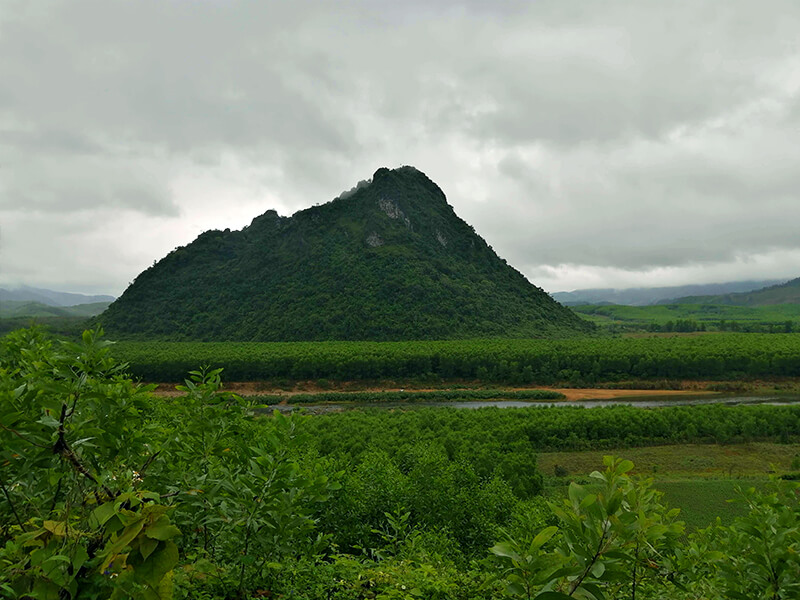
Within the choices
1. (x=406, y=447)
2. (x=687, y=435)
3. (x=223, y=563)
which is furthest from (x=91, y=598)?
(x=687, y=435)

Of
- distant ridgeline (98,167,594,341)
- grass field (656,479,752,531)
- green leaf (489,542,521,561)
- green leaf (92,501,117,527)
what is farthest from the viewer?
distant ridgeline (98,167,594,341)

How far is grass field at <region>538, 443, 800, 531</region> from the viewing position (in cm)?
1988

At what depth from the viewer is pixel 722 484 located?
72.1ft

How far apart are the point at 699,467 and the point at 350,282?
76.9 meters

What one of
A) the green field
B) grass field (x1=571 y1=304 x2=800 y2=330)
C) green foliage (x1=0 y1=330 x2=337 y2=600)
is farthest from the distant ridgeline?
green foliage (x1=0 y1=330 x2=337 y2=600)

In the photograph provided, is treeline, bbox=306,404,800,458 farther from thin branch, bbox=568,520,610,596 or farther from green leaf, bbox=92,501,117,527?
green leaf, bbox=92,501,117,527

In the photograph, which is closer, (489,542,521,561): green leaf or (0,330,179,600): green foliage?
(0,330,179,600): green foliage

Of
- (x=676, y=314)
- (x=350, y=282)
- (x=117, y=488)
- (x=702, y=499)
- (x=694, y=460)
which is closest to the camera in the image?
(x=117, y=488)

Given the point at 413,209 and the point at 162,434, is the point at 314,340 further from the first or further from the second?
the point at 162,434

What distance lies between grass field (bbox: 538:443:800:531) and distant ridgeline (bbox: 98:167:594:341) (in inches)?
2078

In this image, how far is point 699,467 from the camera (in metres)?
25.2

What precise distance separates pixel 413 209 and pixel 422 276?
30.6 metres

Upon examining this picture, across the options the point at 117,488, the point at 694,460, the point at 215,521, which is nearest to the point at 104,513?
the point at 117,488

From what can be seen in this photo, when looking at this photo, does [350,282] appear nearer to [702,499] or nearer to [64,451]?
[702,499]
